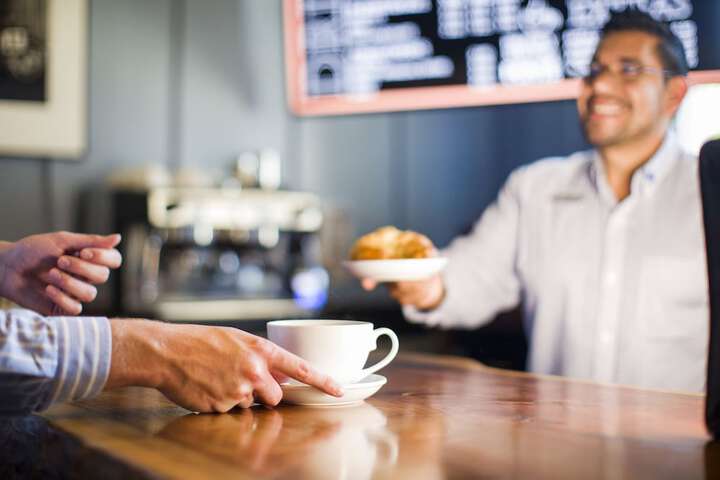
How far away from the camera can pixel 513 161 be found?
14.6 ft

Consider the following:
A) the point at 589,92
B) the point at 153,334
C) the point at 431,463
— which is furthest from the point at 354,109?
the point at 431,463

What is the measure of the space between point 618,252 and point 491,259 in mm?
373

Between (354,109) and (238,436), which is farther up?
(354,109)

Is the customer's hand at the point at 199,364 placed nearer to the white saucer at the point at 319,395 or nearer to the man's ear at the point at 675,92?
the white saucer at the point at 319,395

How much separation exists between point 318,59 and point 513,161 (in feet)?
6.30

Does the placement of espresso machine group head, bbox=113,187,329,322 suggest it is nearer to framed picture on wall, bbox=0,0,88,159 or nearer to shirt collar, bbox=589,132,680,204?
framed picture on wall, bbox=0,0,88,159

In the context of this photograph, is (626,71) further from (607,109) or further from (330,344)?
(330,344)

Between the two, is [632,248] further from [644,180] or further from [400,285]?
[400,285]

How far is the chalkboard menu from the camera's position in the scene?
2.18 metres

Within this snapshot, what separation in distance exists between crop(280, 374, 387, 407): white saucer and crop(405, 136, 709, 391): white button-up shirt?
3.39ft

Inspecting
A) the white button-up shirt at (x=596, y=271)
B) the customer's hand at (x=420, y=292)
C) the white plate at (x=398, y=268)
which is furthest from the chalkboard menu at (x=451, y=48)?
the white plate at (x=398, y=268)

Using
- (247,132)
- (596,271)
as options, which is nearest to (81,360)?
(596,271)

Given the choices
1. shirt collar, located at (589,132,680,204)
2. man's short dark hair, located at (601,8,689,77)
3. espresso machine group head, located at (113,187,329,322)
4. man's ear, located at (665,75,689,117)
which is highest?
man's short dark hair, located at (601,8,689,77)

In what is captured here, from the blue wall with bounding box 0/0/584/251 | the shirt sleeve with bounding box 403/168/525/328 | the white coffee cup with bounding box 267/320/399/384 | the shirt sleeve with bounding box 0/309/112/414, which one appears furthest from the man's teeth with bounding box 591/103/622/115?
the blue wall with bounding box 0/0/584/251
